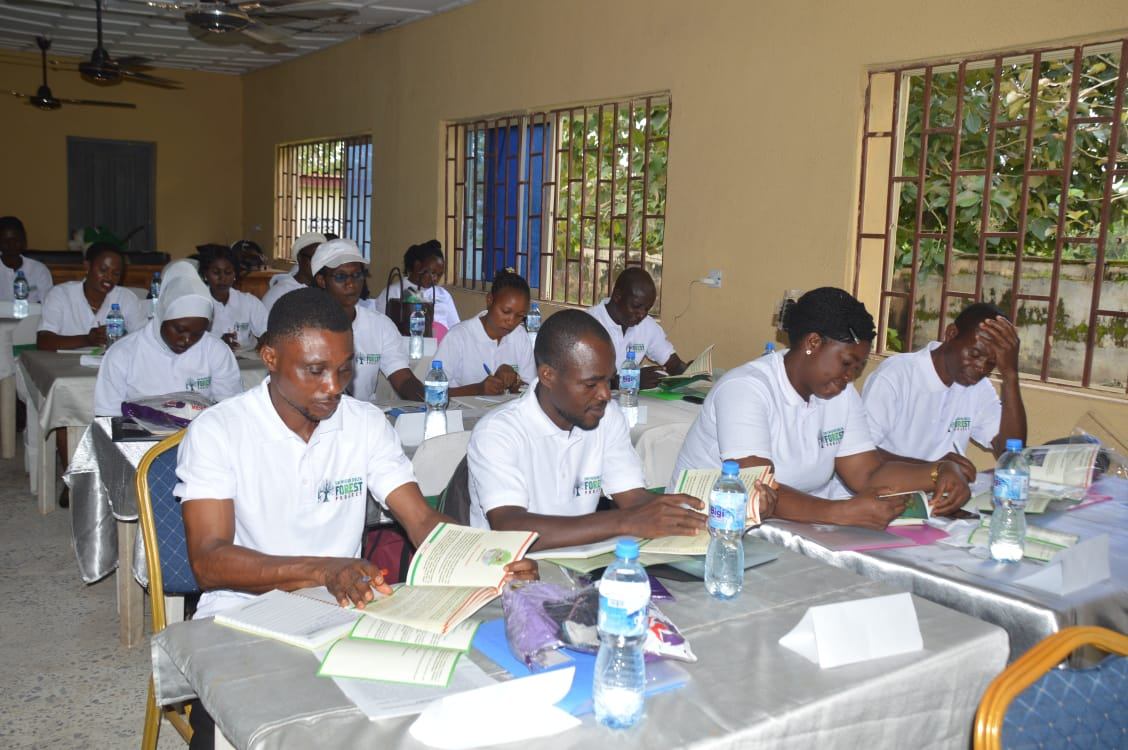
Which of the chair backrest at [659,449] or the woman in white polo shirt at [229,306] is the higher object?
the woman in white polo shirt at [229,306]

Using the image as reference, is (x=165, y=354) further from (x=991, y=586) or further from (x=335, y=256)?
(x=991, y=586)

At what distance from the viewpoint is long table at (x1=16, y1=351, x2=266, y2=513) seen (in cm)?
430

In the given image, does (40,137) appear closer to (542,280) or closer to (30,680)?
(542,280)

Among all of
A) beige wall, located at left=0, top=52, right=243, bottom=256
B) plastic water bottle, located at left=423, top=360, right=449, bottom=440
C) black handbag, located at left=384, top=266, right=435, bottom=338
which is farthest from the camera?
beige wall, located at left=0, top=52, right=243, bottom=256

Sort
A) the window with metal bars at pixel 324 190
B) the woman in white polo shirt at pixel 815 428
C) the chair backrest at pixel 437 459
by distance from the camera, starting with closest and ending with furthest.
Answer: the woman in white polo shirt at pixel 815 428
the chair backrest at pixel 437 459
the window with metal bars at pixel 324 190

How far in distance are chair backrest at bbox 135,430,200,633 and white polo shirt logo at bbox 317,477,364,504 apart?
0.36 m

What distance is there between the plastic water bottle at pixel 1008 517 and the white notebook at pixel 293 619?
59.8 inches

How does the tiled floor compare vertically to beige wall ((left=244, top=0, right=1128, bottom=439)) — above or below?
below

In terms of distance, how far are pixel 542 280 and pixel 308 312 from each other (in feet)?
19.0

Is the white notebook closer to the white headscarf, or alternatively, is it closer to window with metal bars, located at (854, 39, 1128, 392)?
the white headscarf

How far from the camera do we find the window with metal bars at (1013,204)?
4461 mm

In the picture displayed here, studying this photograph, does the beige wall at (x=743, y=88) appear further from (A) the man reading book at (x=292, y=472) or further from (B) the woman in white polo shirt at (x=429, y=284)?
(A) the man reading book at (x=292, y=472)

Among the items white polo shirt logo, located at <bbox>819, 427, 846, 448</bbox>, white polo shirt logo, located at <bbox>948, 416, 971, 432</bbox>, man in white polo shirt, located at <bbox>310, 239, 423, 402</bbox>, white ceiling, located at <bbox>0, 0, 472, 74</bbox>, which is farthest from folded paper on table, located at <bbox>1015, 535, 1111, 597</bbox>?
white ceiling, located at <bbox>0, 0, 472, 74</bbox>

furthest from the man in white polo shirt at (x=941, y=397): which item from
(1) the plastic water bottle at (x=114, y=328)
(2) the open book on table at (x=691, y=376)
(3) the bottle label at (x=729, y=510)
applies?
(1) the plastic water bottle at (x=114, y=328)
